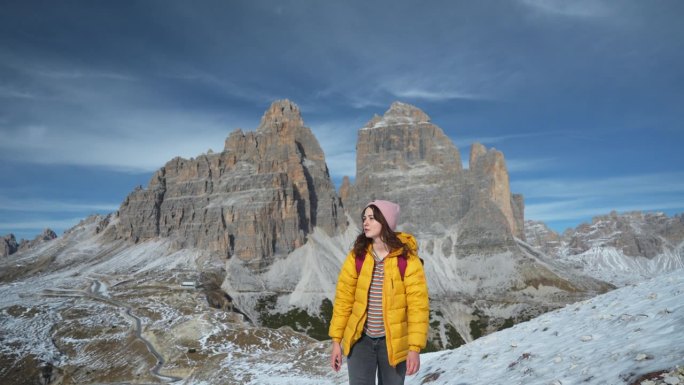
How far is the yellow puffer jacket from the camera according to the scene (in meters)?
8.57

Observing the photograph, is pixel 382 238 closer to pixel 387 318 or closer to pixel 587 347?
pixel 387 318

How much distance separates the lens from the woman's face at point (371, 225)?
29.4ft

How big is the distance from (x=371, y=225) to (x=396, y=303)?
5.49 ft

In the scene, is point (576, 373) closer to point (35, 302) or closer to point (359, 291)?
point (359, 291)

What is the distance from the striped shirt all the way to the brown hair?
0.41m

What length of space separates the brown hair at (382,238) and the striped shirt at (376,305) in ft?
1.36

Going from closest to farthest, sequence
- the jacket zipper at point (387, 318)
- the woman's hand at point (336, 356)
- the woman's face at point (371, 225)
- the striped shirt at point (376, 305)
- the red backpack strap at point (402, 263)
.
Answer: the jacket zipper at point (387, 318)
the red backpack strap at point (402, 263)
the striped shirt at point (376, 305)
the woman's face at point (371, 225)
the woman's hand at point (336, 356)

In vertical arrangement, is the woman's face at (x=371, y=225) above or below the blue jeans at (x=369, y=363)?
above

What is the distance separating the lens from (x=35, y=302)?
133 metres

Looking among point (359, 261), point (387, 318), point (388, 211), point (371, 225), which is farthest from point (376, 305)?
point (388, 211)

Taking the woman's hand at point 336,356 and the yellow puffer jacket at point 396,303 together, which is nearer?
the yellow puffer jacket at point 396,303

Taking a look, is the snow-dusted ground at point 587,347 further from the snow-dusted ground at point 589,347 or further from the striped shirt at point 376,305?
the striped shirt at point 376,305

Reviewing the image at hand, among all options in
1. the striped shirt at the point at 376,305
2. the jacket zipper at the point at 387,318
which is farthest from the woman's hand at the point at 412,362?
the striped shirt at the point at 376,305

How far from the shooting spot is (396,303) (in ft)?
28.4
